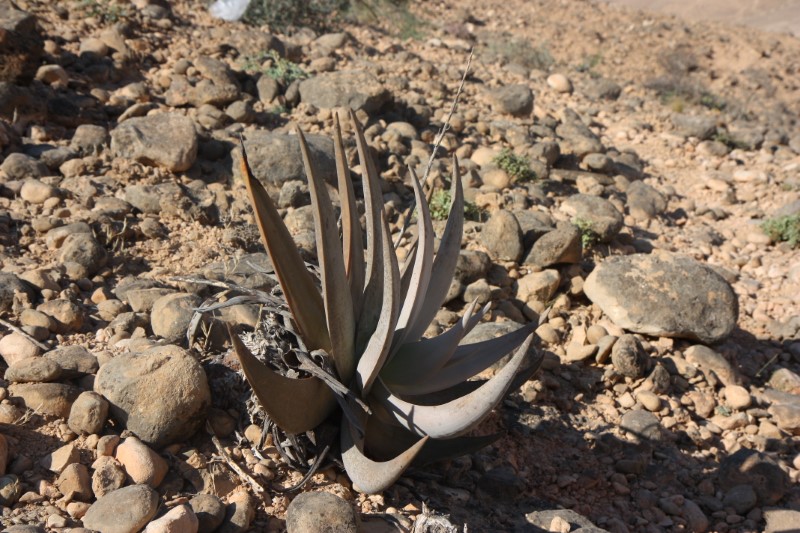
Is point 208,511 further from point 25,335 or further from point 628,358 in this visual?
point 628,358

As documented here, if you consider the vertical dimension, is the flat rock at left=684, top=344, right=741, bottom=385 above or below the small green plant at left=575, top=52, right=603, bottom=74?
below

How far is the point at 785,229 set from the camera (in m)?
5.57

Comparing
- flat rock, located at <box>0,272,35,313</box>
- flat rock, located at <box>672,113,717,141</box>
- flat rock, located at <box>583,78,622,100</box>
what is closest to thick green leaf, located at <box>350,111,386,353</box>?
flat rock, located at <box>0,272,35,313</box>

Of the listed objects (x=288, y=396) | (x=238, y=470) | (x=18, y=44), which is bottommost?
(x=238, y=470)

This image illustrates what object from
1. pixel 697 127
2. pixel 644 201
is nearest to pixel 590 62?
pixel 697 127

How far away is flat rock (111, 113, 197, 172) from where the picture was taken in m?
4.43

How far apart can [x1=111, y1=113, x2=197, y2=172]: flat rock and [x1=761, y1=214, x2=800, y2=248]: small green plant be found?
450 centimetres

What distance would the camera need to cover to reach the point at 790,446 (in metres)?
3.55

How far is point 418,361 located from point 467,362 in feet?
0.61

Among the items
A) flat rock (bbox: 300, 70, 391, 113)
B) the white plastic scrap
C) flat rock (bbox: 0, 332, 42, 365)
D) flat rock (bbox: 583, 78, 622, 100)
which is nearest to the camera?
flat rock (bbox: 0, 332, 42, 365)

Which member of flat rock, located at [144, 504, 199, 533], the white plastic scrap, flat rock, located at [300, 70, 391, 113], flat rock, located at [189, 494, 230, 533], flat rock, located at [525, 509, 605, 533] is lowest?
flat rock, located at [525, 509, 605, 533]

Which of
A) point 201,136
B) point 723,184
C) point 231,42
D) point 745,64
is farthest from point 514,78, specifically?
point 745,64

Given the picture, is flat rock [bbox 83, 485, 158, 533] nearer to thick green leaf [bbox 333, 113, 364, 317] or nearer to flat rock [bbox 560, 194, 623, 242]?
thick green leaf [bbox 333, 113, 364, 317]

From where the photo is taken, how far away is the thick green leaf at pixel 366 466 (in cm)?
196
